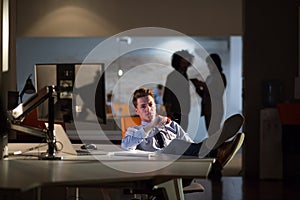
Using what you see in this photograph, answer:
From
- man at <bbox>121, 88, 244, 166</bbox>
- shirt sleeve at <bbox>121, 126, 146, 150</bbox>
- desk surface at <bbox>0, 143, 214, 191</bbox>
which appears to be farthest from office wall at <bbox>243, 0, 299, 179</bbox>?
desk surface at <bbox>0, 143, 214, 191</bbox>

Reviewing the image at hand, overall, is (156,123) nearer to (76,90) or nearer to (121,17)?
(76,90)

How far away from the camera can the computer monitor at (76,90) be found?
4184 millimetres

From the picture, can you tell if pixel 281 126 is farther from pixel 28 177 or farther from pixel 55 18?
pixel 28 177

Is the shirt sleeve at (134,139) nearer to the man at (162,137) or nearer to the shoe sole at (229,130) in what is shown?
A: the man at (162,137)

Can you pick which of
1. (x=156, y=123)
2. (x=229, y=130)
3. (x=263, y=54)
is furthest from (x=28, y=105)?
(x=263, y=54)

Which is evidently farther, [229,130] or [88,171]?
[229,130]

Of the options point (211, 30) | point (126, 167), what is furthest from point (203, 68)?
point (126, 167)

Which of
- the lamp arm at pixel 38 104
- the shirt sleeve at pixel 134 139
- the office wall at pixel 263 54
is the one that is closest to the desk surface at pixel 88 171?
the lamp arm at pixel 38 104

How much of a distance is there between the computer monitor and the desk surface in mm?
608

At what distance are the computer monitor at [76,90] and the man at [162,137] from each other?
11.6 inches

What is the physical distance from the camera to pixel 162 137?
14.3 ft

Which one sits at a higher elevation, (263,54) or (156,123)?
(263,54)

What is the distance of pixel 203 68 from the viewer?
11.4 m

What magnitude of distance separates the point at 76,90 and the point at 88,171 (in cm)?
133
